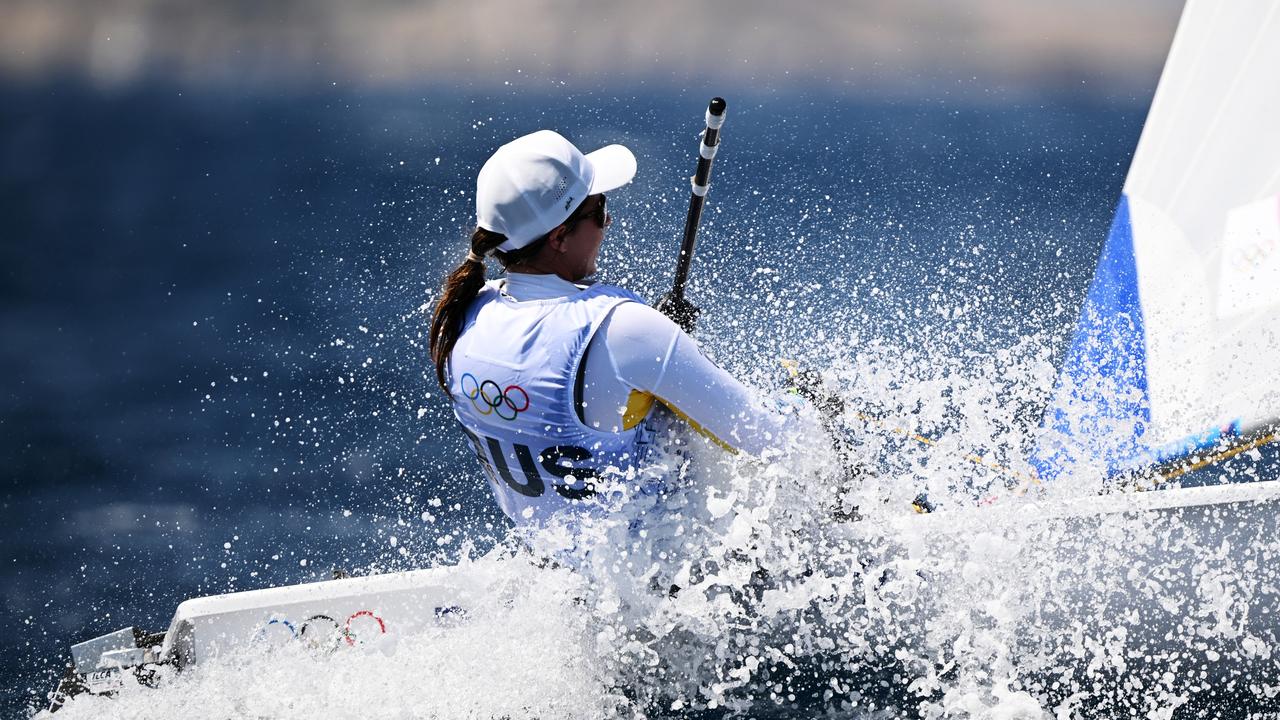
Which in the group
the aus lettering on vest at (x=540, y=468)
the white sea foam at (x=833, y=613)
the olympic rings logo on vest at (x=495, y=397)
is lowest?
the white sea foam at (x=833, y=613)

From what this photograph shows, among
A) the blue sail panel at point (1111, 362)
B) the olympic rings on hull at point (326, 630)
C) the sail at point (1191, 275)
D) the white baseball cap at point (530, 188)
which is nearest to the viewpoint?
the white baseball cap at point (530, 188)

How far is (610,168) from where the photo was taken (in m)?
2.10

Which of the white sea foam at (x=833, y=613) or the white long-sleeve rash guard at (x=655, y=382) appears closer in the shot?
the white long-sleeve rash guard at (x=655, y=382)

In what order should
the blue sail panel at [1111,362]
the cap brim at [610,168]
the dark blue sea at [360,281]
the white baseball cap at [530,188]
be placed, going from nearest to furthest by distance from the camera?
the white baseball cap at [530,188], the cap brim at [610,168], the blue sail panel at [1111,362], the dark blue sea at [360,281]

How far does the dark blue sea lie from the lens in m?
5.09

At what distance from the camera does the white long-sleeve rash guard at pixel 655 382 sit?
1.82 meters

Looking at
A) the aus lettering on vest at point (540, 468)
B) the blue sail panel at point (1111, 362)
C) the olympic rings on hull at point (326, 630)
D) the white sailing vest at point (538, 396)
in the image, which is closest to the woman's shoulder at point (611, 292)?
the white sailing vest at point (538, 396)

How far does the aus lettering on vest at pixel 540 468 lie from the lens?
6.40 feet

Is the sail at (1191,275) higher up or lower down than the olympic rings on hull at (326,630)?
higher up

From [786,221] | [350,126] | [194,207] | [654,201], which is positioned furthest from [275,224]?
[786,221]

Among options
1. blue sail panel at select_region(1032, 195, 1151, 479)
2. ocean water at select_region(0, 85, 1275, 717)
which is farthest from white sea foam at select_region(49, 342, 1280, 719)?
blue sail panel at select_region(1032, 195, 1151, 479)

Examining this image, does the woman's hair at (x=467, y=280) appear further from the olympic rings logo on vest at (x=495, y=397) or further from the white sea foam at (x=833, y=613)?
the white sea foam at (x=833, y=613)

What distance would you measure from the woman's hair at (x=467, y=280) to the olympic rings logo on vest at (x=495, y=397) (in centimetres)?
8

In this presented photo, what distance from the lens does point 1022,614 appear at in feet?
7.27
